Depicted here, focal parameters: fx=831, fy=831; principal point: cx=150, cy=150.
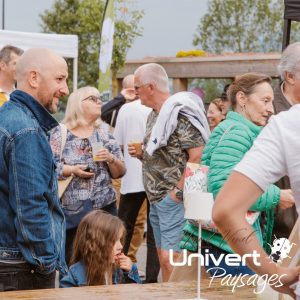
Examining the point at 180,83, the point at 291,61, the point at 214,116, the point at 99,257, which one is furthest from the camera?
the point at 180,83

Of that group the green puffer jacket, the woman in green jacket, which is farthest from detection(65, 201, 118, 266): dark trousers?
the green puffer jacket

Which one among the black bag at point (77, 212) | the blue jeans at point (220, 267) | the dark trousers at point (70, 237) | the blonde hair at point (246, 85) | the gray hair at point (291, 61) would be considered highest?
the gray hair at point (291, 61)

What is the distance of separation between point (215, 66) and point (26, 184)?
15.2m

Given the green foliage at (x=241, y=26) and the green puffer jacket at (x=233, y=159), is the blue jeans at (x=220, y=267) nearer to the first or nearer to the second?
the green puffer jacket at (x=233, y=159)

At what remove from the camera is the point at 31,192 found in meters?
3.73

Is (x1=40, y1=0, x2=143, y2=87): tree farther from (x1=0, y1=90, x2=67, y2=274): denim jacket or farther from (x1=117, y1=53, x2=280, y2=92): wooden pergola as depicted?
(x1=0, y1=90, x2=67, y2=274): denim jacket

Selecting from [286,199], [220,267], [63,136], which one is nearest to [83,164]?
[63,136]

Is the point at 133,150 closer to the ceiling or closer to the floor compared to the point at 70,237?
closer to the ceiling

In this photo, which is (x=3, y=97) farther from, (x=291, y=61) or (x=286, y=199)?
(x=291, y=61)


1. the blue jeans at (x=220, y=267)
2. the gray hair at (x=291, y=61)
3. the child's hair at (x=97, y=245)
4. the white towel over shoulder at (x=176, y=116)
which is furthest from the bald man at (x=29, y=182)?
the white towel over shoulder at (x=176, y=116)

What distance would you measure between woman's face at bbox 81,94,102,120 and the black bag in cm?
68

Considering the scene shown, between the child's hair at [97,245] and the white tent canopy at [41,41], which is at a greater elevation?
the white tent canopy at [41,41]

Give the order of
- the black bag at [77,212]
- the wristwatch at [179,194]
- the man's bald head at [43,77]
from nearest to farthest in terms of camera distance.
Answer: the man's bald head at [43,77], the wristwatch at [179,194], the black bag at [77,212]

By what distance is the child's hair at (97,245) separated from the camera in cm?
437
